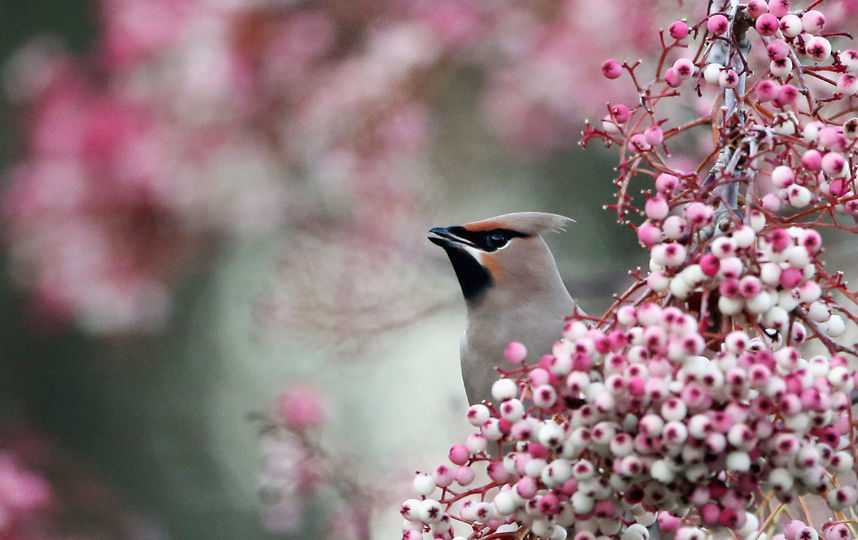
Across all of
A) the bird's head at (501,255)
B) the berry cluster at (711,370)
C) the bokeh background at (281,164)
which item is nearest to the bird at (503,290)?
the bird's head at (501,255)

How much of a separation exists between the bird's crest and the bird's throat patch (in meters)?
0.05

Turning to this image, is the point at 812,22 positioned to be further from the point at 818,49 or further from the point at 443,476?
the point at 443,476

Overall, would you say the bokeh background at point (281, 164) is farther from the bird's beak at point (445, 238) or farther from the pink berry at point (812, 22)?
the pink berry at point (812, 22)

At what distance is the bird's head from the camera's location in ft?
7.11

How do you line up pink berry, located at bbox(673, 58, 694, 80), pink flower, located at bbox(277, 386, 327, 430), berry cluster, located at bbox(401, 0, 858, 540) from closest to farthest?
berry cluster, located at bbox(401, 0, 858, 540) < pink berry, located at bbox(673, 58, 694, 80) < pink flower, located at bbox(277, 386, 327, 430)

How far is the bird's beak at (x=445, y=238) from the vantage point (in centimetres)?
210

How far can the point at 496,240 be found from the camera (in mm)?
2209

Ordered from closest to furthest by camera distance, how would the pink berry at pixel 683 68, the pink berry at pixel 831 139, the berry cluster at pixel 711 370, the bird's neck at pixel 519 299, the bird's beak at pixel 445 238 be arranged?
1. the berry cluster at pixel 711 370
2. the pink berry at pixel 831 139
3. the pink berry at pixel 683 68
4. the bird's beak at pixel 445 238
5. the bird's neck at pixel 519 299

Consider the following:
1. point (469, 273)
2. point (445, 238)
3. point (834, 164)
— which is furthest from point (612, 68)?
point (469, 273)

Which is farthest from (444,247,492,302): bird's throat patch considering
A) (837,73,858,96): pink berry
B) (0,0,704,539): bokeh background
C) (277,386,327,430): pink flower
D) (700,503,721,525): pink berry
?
(700,503,721,525): pink berry

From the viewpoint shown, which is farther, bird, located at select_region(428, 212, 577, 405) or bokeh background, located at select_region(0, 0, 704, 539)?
bokeh background, located at select_region(0, 0, 704, 539)

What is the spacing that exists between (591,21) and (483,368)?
1.45 metres

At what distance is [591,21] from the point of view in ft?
10.9

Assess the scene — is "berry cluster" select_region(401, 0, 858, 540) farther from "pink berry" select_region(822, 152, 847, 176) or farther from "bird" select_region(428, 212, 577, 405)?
"bird" select_region(428, 212, 577, 405)
